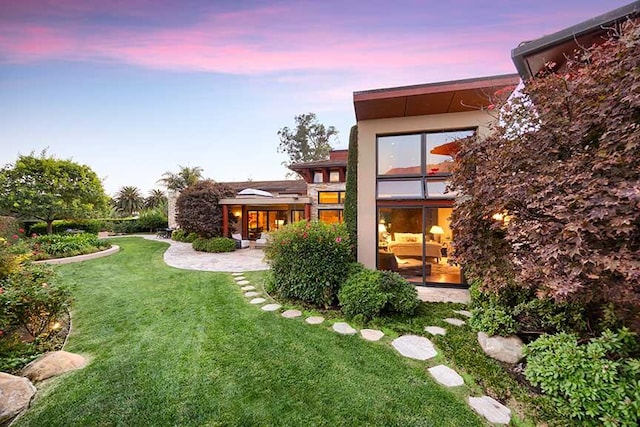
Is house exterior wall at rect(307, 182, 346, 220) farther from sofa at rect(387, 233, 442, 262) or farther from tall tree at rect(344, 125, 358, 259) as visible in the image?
sofa at rect(387, 233, 442, 262)

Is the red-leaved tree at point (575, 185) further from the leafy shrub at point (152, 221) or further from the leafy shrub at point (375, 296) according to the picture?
the leafy shrub at point (152, 221)

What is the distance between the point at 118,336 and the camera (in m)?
4.07

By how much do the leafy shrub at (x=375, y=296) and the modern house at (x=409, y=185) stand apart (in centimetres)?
218

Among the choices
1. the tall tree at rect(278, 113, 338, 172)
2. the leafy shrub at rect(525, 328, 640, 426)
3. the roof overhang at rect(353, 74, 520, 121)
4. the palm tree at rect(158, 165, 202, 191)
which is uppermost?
the tall tree at rect(278, 113, 338, 172)

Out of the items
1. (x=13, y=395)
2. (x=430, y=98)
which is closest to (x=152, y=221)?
(x=13, y=395)

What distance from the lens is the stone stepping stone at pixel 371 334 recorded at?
158 inches

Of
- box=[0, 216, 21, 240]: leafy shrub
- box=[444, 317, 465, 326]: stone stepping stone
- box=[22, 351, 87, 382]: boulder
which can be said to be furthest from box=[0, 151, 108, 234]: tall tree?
box=[444, 317, 465, 326]: stone stepping stone

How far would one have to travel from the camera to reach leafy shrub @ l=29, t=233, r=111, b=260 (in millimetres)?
9963

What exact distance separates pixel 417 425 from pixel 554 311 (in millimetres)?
2864

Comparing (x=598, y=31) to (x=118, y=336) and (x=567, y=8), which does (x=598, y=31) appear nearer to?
(x=567, y=8)

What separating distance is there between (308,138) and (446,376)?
30764 millimetres

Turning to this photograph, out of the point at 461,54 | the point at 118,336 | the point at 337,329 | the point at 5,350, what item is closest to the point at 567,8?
the point at 461,54

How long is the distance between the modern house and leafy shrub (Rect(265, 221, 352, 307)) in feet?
5.51

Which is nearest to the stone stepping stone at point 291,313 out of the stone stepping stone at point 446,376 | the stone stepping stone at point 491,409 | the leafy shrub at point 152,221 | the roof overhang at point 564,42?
the stone stepping stone at point 446,376
